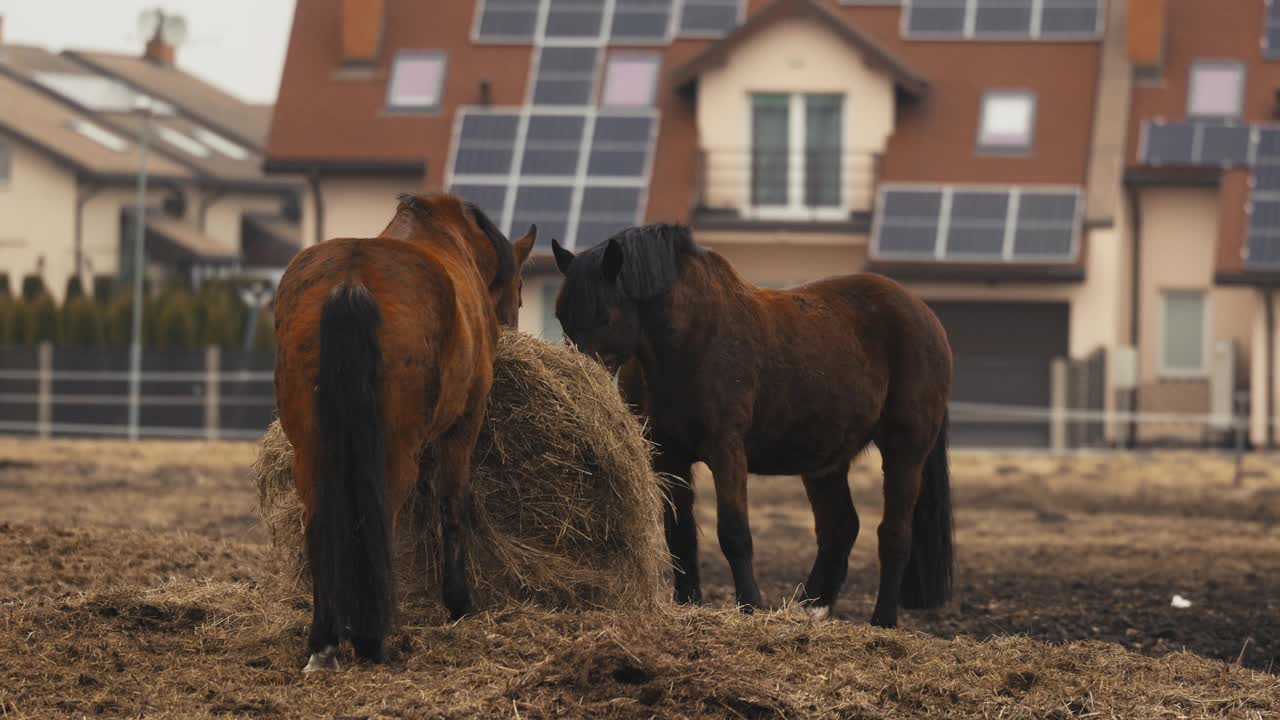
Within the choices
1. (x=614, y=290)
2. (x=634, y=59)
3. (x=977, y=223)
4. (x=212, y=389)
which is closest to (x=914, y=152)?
(x=977, y=223)

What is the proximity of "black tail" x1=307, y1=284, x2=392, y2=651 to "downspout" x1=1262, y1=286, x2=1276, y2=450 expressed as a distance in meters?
25.4

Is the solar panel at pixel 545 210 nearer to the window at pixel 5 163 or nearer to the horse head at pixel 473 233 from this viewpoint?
the horse head at pixel 473 233

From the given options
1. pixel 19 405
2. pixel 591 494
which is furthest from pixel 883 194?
pixel 591 494

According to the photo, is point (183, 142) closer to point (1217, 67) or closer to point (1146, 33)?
point (1146, 33)

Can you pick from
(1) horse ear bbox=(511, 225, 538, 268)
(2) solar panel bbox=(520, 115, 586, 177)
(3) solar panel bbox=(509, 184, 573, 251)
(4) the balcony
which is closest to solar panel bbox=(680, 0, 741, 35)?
(4) the balcony

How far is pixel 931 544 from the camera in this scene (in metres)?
10.2

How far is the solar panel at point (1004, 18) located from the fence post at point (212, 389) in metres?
13.7

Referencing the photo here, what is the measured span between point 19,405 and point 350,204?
6609mm

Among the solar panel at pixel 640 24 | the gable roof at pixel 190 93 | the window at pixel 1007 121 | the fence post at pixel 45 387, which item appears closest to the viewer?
the fence post at pixel 45 387

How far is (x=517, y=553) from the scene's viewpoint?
337 inches

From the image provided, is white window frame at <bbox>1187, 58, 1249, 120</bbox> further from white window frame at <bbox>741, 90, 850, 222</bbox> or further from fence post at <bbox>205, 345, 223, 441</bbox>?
fence post at <bbox>205, 345, 223, 441</bbox>

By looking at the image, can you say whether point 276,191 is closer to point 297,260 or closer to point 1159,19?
point 1159,19

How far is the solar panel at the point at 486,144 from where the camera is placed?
103 feet

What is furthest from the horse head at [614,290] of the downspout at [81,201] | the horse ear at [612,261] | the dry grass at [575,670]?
the downspout at [81,201]
